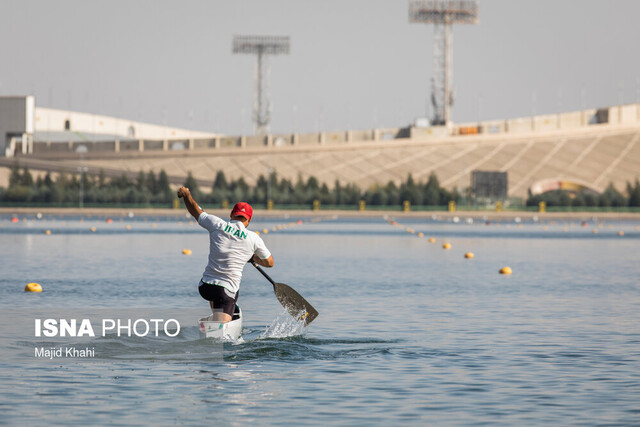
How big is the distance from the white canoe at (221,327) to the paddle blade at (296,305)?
205 centimetres

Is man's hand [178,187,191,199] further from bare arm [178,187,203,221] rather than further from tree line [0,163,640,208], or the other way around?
tree line [0,163,640,208]

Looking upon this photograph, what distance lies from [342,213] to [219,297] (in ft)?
414

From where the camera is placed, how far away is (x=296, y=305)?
20.9m

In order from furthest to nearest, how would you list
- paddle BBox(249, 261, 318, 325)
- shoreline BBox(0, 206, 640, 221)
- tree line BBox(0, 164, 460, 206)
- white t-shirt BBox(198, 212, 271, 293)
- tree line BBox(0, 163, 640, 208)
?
tree line BBox(0, 163, 640, 208)
tree line BBox(0, 164, 460, 206)
shoreline BBox(0, 206, 640, 221)
paddle BBox(249, 261, 318, 325)
white t-shirt BBox(198, 212, 271, 293)

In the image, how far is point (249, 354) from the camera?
19000mm

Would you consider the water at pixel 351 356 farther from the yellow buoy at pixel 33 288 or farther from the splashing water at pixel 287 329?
the yellow buoy at pixel 33 288

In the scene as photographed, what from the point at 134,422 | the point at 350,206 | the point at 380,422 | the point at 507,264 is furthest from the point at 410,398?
the point at 350,206

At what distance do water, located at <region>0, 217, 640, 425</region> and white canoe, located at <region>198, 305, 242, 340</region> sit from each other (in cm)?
28

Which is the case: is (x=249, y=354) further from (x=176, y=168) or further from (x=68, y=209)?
(x=176, y=168)

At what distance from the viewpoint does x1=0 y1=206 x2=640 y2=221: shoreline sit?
137 m

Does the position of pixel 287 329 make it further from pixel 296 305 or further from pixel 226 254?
pixel 226 254

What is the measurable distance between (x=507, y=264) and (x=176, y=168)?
15048 centimetres

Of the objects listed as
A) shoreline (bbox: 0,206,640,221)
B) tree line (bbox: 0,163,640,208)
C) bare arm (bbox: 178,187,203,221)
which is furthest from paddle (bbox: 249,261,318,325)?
→ tree line (bbox: 0,163,640,208)

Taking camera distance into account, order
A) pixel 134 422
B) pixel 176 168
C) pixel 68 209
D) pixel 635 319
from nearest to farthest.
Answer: pixel 134 422 < pixel 635 319 < pixel 68 209 < pixel 176 168
